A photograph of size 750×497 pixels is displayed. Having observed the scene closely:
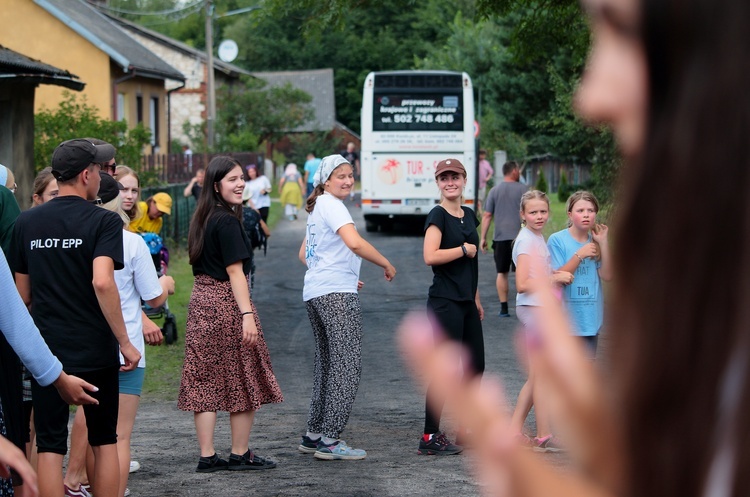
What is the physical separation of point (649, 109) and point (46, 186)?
20.7 feet

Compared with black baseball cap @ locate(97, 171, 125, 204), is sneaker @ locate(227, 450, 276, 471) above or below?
below

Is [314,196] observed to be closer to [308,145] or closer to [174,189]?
[174,189]

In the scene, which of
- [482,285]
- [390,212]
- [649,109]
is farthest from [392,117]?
[649,109]

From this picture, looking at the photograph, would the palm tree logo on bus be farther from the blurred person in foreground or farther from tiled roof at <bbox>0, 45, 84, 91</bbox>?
the blurred person in foreground

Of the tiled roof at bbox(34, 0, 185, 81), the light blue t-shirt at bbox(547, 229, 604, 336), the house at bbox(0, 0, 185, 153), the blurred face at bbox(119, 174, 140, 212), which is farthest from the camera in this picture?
the tiled roof at bbox(34, 0, 185, 81)

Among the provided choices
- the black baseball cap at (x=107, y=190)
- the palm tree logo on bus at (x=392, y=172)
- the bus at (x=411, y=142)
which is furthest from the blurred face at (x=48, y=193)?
the palm tree logo on bus at (x=392, y=172)

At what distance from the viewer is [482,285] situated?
17.9 meters

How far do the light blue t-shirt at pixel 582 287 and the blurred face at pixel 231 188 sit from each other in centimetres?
212

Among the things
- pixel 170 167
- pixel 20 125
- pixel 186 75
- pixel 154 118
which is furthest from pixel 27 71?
pixel 186 75

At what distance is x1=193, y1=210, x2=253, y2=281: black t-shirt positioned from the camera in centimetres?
705

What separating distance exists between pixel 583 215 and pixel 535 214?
0.40 m

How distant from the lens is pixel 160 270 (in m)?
10.9

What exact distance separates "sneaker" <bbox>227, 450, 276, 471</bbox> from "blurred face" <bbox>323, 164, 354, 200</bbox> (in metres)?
1.86

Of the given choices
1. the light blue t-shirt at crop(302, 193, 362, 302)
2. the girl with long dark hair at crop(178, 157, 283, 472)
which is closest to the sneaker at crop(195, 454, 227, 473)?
the girl with long dark hair at crop(178, 157, 283, 472)
